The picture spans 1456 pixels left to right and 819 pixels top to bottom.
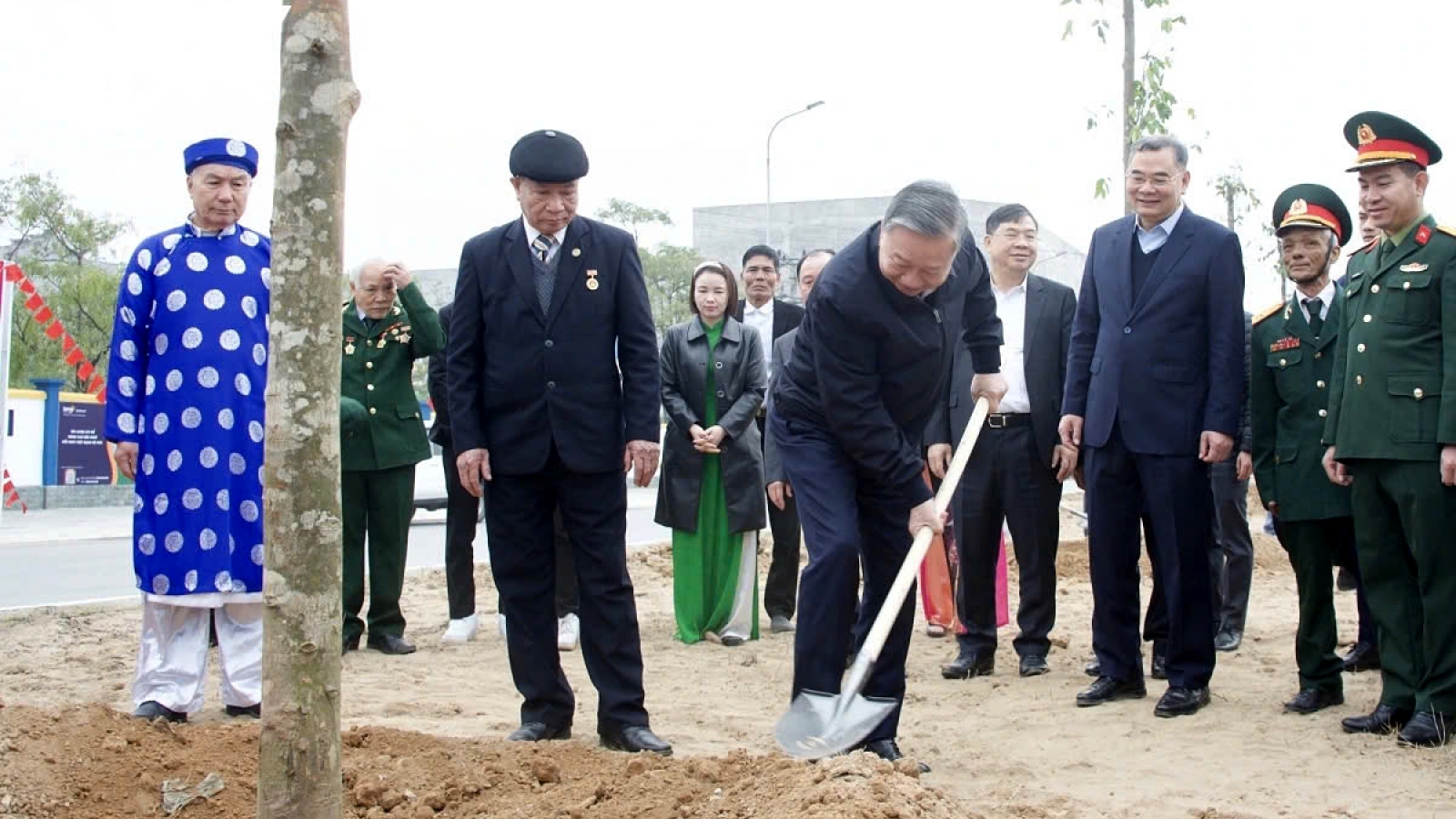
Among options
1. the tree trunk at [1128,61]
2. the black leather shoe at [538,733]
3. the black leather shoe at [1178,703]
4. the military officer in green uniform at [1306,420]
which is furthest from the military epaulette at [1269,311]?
the tree trunk at [1128,61]

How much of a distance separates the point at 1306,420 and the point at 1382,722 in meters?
1.22

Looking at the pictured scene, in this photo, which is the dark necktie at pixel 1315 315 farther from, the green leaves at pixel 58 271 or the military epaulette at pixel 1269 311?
the green leaves at pixel 58 271

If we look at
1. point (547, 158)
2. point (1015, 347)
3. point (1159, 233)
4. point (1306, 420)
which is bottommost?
point (1306, 420)

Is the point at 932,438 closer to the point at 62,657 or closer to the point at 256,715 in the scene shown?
the point at 256,715

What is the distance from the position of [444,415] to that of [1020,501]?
3145 mm

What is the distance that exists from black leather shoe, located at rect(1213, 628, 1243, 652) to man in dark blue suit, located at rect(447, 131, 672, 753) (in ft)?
12.4

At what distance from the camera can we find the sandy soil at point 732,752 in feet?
12.3

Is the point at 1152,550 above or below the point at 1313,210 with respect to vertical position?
below

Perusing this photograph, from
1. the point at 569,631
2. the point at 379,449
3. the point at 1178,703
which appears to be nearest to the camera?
the point at 1178,703

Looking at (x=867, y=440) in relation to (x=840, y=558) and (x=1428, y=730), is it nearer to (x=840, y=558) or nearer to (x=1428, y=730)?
(x=840, y=558)

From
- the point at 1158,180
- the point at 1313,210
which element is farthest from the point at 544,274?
the point at 1313,210

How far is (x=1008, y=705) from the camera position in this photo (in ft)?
19.0

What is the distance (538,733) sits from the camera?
190 inches

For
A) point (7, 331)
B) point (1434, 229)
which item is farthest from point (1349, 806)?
point (7, 331)
